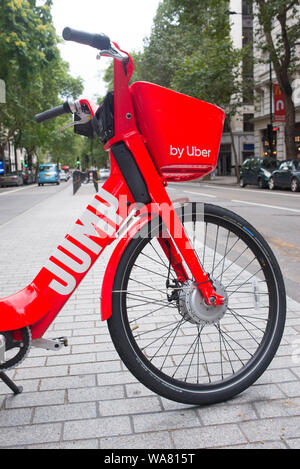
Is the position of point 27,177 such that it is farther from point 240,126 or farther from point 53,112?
point 53,112

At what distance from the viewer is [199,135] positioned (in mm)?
2354

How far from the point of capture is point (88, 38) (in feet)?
7.02

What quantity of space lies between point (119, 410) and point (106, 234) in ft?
2.80

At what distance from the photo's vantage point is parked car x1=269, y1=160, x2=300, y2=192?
2225 cm

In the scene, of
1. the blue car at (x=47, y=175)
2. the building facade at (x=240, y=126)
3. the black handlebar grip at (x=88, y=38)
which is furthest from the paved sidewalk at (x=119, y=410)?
the building facade at (x=240, y=126)

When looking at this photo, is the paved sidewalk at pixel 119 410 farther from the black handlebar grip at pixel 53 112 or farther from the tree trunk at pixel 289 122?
the tree trunk at pixel 289 122

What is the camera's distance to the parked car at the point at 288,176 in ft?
73.0

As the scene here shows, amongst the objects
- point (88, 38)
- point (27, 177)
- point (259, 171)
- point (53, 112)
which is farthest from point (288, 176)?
point (27, 177)

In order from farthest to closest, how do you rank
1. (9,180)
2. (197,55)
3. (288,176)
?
(9,180) < (197,55) < (288,176)

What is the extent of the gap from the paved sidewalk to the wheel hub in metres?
0.42

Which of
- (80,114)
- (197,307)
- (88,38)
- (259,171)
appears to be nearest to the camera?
(88,38)

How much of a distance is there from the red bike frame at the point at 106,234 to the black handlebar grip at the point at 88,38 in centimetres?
15

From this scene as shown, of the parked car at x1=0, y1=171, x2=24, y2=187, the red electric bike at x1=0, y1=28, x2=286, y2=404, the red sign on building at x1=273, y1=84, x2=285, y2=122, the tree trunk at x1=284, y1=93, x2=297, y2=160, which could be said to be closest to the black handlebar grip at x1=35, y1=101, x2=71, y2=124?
the red electric bike at x1=0, y1=28, x2=286, y2=404

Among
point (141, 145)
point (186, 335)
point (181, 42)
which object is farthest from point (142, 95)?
point (181, 42)
